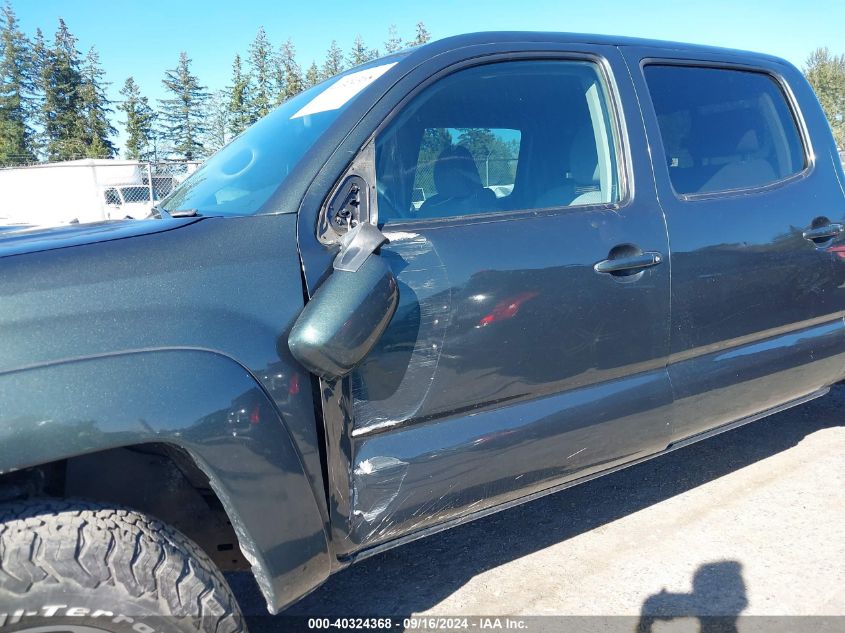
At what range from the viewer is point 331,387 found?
165 centimetres

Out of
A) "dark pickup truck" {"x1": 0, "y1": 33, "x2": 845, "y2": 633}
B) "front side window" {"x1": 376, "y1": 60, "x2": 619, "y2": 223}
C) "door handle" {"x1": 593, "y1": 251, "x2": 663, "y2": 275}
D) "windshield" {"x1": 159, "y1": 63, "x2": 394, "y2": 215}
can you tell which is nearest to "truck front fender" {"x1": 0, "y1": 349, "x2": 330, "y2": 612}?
"dark pickup truck" {"x1": 0, "y1": 33, "x2": 845, "y2": 633}

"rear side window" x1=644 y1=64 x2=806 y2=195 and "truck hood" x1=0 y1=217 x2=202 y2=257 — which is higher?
"rear side window" x1=644 y1=64 x2=806 y2=195

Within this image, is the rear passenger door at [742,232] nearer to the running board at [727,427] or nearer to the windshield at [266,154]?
the running board at [727,427]

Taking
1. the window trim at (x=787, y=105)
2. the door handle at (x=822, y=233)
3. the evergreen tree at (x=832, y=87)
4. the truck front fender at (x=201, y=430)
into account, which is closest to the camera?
the truck front fender at (x=201, y=430)

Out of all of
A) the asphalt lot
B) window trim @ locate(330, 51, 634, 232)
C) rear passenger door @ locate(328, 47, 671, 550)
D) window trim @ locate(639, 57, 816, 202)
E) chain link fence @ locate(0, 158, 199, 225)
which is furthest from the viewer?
chain link fence @ locate(0, 158, 199, 225)

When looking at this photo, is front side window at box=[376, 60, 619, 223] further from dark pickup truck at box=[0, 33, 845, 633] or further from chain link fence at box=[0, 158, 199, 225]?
chain link fence at box=[0, 158, 199, 225]

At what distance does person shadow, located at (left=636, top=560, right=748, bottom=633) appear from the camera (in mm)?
2154

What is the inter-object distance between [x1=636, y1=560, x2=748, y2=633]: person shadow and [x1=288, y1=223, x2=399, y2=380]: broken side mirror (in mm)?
1437

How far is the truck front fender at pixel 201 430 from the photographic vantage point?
1.30 meters

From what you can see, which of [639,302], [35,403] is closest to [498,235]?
[639,302]

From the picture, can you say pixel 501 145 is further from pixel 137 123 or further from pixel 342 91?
pixel 137 123

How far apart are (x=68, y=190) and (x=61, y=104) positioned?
137ft

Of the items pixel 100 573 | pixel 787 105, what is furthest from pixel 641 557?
pixel 787 105

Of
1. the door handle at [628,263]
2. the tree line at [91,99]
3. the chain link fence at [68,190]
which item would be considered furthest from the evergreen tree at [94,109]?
the door handle at [628,263]
